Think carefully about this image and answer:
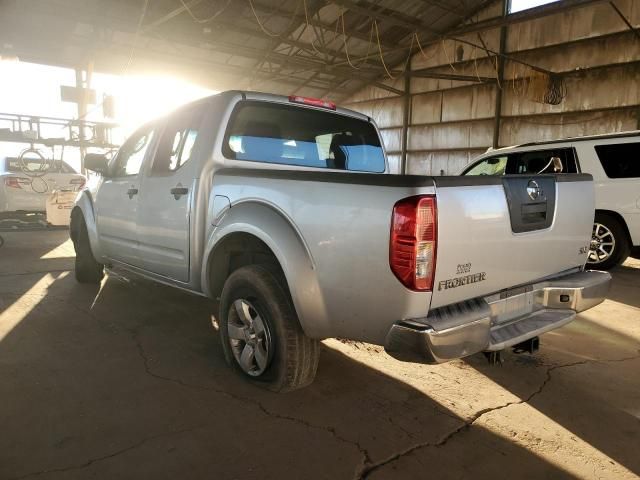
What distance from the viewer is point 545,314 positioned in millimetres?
2547

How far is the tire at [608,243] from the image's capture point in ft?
20.0

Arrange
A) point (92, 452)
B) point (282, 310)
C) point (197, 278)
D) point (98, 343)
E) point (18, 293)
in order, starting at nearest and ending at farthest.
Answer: point (92, 452), point (282, 310), point (197, 278), point (98, 343), point (18, 293)

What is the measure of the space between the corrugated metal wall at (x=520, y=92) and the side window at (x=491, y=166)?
7.42 meters

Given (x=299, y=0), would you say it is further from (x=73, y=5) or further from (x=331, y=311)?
(x=331, y=311)

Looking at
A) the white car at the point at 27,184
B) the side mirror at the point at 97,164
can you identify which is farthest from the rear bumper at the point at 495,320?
the white car at the point at 27,184

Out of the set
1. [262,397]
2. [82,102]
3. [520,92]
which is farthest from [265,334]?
[82,102]

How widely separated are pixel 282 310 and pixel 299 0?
1265 centimetres

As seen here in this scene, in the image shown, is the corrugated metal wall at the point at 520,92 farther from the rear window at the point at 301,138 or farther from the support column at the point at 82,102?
the rear window at the point at 301,138

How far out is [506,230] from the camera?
2225 mm

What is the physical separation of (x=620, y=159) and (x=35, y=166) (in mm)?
11047

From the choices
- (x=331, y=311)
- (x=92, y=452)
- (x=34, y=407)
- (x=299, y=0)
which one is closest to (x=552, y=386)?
(x=331, y=311)

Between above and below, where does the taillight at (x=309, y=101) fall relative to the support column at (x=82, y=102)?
below

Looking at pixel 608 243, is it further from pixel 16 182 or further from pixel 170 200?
pixel 16 182

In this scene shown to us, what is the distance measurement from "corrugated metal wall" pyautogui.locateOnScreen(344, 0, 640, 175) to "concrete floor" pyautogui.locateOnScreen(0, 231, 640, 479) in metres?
11.5
